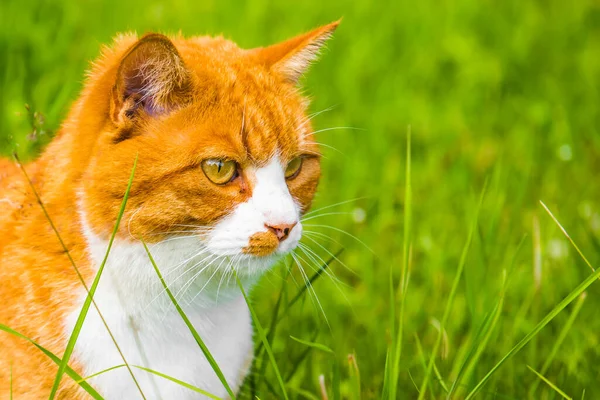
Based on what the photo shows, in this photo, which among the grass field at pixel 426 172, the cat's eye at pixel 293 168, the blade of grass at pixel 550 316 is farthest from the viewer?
the grass field at pixel 426 172

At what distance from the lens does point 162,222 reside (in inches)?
71.9

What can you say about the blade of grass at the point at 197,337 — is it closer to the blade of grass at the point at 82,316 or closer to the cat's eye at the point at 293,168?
the blade of grass at the point at 82,316

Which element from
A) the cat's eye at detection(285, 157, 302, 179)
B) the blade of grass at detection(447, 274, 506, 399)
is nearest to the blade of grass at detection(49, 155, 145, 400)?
the cat's eye at detection(285, 157, 302, 179)

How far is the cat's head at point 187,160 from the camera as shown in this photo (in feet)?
5.94

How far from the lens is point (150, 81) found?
1832mm

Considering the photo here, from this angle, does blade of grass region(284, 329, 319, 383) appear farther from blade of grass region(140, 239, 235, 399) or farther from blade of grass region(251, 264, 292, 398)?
blade of grass region(140, 239, 235, 399)

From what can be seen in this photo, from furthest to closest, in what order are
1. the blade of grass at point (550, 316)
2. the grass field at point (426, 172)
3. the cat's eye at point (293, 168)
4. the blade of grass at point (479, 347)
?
the grass field at point (426, 172), the cat's eye at point (293, 168), the blade of grass at point (479, 347), the blade of grass at point (550, 316)

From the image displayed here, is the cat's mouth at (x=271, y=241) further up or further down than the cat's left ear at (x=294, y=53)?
further down

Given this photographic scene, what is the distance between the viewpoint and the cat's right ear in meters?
1.76

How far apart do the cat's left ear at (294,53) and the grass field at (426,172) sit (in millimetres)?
187

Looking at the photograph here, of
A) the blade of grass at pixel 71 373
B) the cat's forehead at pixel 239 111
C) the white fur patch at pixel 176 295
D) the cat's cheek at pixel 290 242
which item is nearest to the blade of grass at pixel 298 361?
the white fur patch at pixel 176 295

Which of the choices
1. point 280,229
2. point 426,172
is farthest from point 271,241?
point 426,172

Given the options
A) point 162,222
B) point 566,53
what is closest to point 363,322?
point 162,222

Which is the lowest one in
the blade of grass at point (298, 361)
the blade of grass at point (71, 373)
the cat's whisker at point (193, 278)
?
the blade of grass at point (298, 361)
